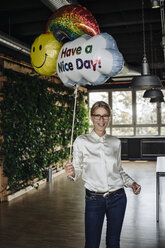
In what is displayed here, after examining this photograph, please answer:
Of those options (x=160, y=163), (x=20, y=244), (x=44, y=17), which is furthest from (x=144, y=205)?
(x=44, y=17)

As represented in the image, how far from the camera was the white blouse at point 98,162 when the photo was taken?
6.49 feet

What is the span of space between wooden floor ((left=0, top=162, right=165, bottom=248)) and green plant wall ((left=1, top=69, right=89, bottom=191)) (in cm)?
60

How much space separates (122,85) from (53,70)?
8301 millimetres

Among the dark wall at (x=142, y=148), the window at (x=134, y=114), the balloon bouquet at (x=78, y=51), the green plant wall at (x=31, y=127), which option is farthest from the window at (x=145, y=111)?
the balloon bouquet at (x=78, y=51)

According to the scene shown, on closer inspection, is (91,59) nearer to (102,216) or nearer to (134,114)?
(102,216)

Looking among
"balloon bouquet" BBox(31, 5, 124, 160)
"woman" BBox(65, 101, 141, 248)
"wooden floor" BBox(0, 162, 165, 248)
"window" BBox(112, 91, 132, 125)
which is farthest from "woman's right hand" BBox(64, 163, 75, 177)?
"window" BBox(112, 91, 132, 125)

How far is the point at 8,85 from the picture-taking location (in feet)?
16.1

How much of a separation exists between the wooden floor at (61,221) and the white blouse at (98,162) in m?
1.49

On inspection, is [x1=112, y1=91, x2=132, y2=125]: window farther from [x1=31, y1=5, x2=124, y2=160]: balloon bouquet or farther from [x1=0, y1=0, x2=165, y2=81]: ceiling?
[x1=31, y1=5, x2=124, y2=160]: balloon bouquet

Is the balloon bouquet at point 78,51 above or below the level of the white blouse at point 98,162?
above

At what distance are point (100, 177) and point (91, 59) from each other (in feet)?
2.78

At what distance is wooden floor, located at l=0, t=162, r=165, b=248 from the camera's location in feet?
10.7

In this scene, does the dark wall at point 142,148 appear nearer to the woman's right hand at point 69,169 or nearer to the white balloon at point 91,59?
the white balloon at point 91,59

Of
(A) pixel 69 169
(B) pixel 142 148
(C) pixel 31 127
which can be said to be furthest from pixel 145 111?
(A) pixel 69 169
